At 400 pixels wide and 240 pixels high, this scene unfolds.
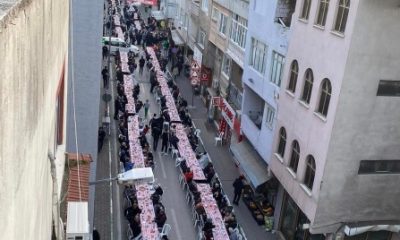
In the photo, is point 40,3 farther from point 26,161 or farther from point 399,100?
point 399,100

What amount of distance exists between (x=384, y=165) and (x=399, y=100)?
2392 millimetres

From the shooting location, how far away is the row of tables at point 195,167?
1881 cm

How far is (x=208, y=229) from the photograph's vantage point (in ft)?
60.4

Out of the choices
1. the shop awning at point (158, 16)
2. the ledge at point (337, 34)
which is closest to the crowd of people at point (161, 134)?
the shop awning at point (158, 16)

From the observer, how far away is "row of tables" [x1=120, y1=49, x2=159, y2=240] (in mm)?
18089

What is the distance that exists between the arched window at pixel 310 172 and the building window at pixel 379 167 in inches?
60.3

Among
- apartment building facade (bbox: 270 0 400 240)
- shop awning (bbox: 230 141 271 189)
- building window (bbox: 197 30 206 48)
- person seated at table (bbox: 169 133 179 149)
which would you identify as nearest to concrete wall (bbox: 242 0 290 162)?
shop awning (bbox: 230 141 271 189)

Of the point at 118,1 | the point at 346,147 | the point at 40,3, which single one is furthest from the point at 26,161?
the point at 118,1

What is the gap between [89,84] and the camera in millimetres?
16000

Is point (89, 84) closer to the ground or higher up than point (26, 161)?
closer to the ground

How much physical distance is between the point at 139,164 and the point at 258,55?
24.1 feet

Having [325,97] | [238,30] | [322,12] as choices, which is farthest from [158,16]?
[325,97]

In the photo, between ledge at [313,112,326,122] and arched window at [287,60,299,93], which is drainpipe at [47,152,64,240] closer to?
ledge at [313,112,326,122]

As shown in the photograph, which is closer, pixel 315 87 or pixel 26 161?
pixel 26 161
